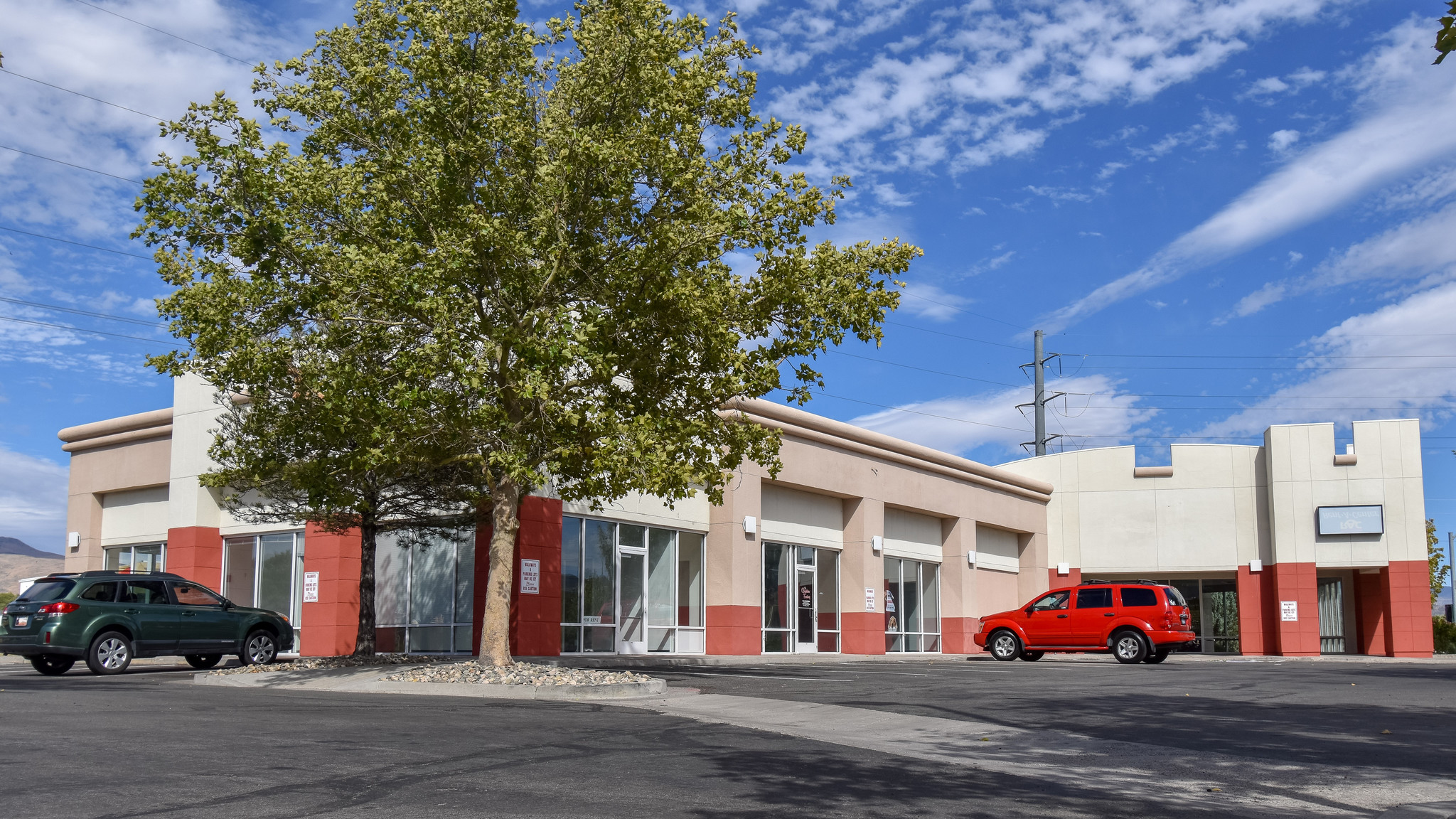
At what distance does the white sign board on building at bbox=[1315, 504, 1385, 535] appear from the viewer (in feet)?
125

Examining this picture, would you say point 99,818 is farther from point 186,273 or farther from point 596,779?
point 186,273

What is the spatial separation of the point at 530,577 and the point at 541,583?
1.78ft

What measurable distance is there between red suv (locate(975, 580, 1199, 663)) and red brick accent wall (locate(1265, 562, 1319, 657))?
43.3 ft

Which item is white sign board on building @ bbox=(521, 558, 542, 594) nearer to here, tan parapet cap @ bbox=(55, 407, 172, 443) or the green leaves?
the green leaves

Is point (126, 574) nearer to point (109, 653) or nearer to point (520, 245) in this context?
point (109, 653)

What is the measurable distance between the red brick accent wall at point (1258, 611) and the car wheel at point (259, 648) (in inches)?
1207

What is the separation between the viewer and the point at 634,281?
15.4m

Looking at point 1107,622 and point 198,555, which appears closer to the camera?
point 1107,622

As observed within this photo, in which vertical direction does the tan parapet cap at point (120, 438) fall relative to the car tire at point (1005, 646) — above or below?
above

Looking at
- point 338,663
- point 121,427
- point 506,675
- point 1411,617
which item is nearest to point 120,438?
point 121,427

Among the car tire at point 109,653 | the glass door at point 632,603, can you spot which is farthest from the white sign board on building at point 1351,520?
the car tire at point 109,653

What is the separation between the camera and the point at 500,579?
663 inches

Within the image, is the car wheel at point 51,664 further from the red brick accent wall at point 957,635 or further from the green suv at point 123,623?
the red brick accent wall at point 957,635

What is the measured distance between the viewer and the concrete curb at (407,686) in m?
15.0
